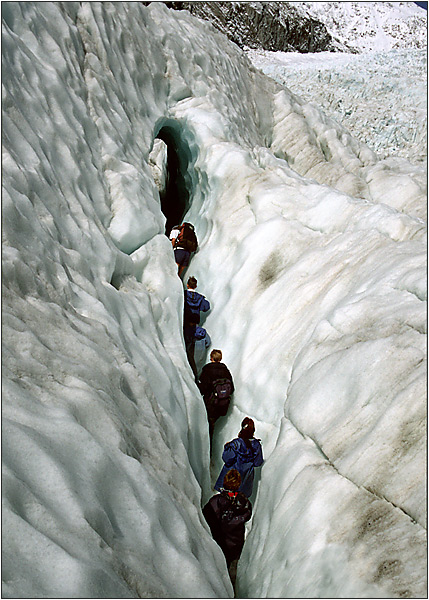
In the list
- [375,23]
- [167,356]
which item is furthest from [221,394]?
[375,23]

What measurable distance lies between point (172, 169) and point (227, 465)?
878 cm

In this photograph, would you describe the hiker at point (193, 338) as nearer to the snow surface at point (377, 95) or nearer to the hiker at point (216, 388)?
the hiker at point (216, 388)

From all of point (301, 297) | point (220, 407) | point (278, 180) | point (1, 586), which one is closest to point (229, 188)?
point (278, 180)

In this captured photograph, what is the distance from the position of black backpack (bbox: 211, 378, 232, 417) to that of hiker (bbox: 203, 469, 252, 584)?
4.14 feet

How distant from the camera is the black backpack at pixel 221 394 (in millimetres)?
4957

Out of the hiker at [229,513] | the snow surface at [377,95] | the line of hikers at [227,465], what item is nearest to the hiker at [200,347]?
the line of hikers at [227,465]

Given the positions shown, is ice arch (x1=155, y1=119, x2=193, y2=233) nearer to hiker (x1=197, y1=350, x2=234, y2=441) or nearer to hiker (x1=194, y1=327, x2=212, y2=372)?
hiker (x1=194, y1=327, x2=212, y2=372)

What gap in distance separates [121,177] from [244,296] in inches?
81.9

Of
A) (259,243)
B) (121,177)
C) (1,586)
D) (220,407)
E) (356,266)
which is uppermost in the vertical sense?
(1,586)

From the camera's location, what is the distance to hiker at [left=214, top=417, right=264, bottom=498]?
4.14 meters

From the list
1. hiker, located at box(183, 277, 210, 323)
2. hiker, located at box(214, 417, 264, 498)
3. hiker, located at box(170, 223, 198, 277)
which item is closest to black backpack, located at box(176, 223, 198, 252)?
hiker, located at box(170, 223, 198, 277)

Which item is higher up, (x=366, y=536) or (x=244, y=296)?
(x=366, y=536)

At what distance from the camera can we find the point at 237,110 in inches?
419

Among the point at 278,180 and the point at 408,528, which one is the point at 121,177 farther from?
the point at 408,528
